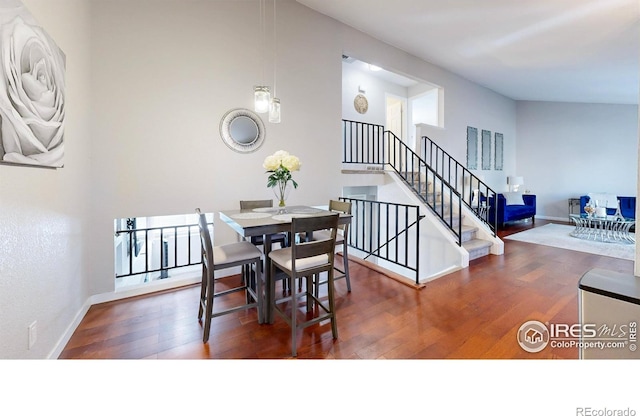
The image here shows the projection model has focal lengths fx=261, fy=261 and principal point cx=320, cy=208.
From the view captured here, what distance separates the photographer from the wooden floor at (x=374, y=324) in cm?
180

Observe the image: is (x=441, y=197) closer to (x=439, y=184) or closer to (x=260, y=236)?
(x=439, y=184)

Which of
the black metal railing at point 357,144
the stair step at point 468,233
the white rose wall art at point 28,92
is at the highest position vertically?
the black metal railing at point 357,144

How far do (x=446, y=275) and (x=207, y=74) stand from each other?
147 inches

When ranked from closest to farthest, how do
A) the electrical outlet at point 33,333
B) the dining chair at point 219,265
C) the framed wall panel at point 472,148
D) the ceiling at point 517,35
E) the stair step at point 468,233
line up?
the electrical outlet at point 33,333
the dining chair at point 219,265
the ceiling at point 517,35
the stair step at point 468,233
the framed wall panel at point 472,148

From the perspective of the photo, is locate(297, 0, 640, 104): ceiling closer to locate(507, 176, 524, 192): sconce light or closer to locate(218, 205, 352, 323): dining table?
locate(507, 176, 524, 192): sconce light

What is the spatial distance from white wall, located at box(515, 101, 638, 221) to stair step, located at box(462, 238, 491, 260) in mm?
5460

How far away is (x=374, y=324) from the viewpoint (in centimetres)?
214

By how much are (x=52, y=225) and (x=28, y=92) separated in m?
0.84

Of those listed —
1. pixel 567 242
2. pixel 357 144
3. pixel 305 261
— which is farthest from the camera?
pixel 357 144

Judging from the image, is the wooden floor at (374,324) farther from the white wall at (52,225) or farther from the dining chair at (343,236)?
the white wall at (52,225)

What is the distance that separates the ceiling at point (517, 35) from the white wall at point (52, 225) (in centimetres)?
284

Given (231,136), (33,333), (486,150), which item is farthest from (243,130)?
(486,150)

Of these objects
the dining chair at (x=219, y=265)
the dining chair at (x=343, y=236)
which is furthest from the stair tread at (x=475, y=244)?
the dining chair at (x=219, y=265)
